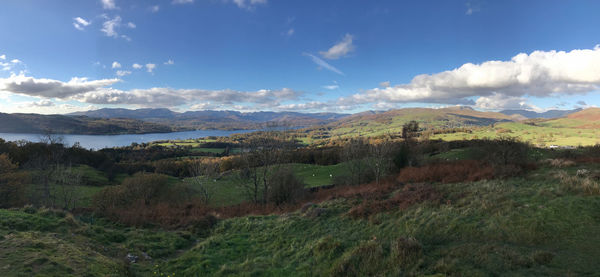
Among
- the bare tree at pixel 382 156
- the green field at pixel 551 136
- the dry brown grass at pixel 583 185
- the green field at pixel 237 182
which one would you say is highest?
the dry brown grass at pixel 583 185

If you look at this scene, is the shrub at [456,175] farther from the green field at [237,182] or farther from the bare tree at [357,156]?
the green field at [237,182]

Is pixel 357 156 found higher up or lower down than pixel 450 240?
lower down

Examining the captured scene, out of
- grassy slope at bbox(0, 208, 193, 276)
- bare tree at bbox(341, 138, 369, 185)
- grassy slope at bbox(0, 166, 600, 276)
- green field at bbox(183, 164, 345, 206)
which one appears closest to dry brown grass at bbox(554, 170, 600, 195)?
grassy slope at bbox(0, 166, 600, 276)

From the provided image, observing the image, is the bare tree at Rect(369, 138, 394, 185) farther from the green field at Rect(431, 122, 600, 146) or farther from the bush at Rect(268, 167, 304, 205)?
the green field at Rect(431, 122, 600, 146)

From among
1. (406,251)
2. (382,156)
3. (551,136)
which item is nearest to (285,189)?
(382,156)

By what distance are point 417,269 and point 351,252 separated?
2117mm

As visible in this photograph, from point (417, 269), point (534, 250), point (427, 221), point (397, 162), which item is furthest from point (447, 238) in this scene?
point (397, 162)

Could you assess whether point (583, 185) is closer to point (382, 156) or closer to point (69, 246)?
point (69, 246)

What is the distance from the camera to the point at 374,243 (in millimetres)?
8211

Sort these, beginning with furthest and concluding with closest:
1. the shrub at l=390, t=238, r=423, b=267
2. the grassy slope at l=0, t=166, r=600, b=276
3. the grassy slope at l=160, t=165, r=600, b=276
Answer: the shrub at l=390, t=238, r=423, b=267 → the grassy slope at l=0, t=166, r=600, b=276 → the grassy slope at l=160, t=165, r=600, b=276

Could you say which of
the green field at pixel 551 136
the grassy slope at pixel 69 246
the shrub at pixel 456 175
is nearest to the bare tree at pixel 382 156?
the shrub at pixel 456 175

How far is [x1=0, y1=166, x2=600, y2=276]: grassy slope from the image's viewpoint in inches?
Result: 260

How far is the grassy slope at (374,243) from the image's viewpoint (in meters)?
6.61

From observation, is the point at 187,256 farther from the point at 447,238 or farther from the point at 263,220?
the point at 447,238
